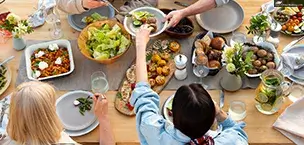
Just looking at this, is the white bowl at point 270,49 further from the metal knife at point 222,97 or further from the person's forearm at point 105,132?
the person's forearm at point 105,132

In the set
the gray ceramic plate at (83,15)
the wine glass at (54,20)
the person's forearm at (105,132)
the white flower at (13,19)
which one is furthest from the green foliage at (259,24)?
the white flower at (13,19)

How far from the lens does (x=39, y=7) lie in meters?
2.74

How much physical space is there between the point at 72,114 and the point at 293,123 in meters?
1.18

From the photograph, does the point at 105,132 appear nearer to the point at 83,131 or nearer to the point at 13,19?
the point at 83,131

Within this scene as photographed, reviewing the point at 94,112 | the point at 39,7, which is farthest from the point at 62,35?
the point at 94,112

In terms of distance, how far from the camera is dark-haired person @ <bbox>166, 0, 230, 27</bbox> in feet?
8.38

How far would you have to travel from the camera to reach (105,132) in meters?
2.14

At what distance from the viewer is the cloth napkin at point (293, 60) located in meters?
Result: 2.43

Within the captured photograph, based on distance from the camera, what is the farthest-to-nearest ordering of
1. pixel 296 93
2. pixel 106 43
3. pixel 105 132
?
1. pixel 106 43
2. pixel 296 93
3. pixel 105 132

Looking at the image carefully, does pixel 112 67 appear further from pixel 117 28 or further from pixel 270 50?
pixel 270 50

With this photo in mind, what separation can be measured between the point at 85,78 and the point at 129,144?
49cm

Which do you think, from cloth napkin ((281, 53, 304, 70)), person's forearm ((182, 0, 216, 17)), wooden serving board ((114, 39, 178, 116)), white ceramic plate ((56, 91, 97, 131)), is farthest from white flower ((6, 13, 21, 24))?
cloth napkin ((281, 53, 304, 70))

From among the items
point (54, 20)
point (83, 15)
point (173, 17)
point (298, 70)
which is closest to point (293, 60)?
point (298, 70)

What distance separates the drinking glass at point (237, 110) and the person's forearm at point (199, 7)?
64 centimetres
